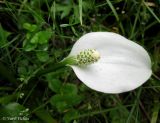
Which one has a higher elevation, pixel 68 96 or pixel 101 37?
pixel 101 37

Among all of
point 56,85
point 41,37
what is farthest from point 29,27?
point 56,85

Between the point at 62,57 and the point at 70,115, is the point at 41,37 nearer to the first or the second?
the point at 62,57

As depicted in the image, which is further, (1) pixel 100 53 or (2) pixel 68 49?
(2) pixel 68 49

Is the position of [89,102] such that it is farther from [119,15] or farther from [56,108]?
[119,15]

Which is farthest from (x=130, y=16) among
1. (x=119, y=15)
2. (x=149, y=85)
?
(x=149, y=85)

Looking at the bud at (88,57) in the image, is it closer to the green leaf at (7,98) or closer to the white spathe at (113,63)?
the white spathe at (113,63)

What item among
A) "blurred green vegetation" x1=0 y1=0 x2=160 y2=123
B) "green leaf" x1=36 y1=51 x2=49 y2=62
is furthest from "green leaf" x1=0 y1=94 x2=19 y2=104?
"green leaf" x1=36 y1=51 x2=49 y2=62
